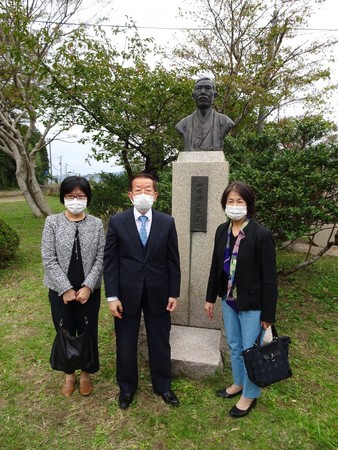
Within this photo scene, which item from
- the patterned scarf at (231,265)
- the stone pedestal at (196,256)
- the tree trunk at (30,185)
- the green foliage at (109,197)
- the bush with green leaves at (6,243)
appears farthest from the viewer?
the tree trunk at (30,185)

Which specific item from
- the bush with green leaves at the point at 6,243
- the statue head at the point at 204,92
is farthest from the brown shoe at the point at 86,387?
the bush with green leaves at the point at 6,243

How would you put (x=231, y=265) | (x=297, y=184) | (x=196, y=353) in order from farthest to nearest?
1. (x=297, y=184)
2. (x=196, y=353)
3. (x=231, y=265)

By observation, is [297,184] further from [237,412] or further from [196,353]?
[237,412]

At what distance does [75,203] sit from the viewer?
247 centimetres

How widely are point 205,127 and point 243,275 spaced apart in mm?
1832

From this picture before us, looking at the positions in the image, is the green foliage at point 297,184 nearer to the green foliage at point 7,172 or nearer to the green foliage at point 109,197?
the green foliage at point 109,197

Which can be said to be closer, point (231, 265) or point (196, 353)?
point (231, 265)

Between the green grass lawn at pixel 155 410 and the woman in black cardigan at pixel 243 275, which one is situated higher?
the woman in black cardigan at pixel 243 275

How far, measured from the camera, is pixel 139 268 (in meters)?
2.46

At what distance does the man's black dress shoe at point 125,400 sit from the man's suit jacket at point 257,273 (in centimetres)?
123

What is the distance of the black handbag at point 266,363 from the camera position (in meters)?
2.25

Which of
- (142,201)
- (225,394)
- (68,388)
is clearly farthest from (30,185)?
(225,394)

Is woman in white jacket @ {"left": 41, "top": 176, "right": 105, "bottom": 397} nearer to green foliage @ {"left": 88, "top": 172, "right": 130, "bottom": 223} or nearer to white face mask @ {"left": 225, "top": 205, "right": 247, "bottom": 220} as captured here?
white face mask @ {"left": 225, "top": 205, "right": 247, "bottom": 220}

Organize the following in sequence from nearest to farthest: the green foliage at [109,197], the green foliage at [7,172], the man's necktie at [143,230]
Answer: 1. the man's necktie at [143,230]
2. the green foliage at [109,197]
3. the green foliage at [7,172]
